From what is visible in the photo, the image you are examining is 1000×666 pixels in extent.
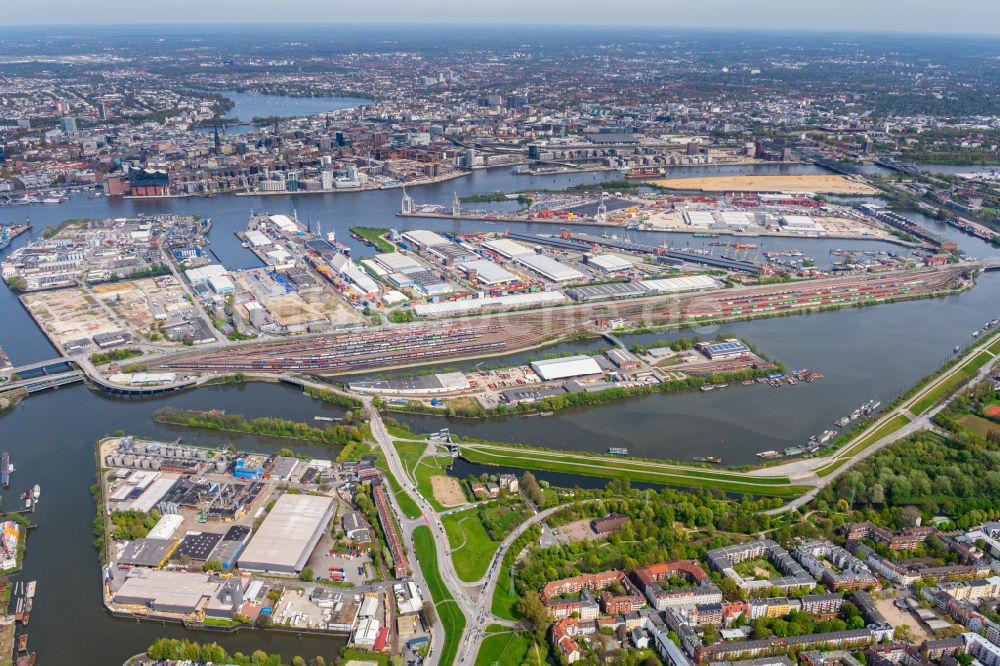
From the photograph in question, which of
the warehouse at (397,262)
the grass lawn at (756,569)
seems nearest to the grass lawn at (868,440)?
the grass lawn at (756,569)

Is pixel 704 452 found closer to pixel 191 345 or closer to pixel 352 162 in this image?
pixel 191 345

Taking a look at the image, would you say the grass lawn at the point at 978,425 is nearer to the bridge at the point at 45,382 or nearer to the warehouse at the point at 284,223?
the bridge at the point at 45,382

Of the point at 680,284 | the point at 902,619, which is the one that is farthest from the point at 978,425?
the point at 680,284

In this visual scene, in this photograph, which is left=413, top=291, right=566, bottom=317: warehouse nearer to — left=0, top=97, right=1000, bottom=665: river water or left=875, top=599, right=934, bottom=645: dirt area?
left=0, top=97, right=1000, bottom=665: river water

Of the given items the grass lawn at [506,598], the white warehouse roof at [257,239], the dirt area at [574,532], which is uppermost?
the white warehouse roof at [257,239]

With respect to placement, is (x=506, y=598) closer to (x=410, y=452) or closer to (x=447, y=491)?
(x=447, y=491)

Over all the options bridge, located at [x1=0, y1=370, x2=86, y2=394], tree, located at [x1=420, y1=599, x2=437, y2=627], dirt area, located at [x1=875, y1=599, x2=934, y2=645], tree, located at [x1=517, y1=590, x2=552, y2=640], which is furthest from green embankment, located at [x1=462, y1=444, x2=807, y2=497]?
bridge, located at [x1=0, y1=370, x2=86, y2=394]

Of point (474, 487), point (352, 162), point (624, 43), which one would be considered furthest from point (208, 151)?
point (624, 43)
